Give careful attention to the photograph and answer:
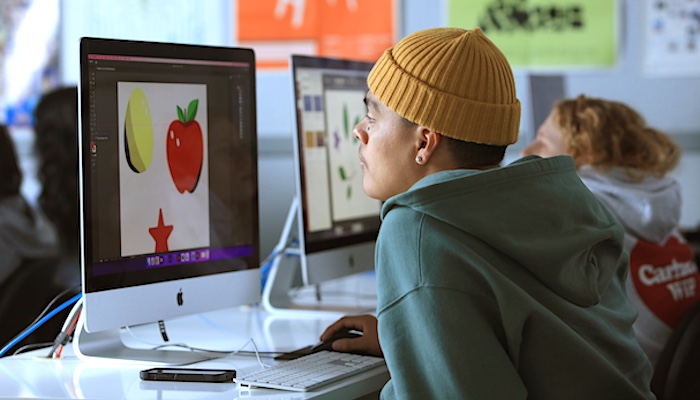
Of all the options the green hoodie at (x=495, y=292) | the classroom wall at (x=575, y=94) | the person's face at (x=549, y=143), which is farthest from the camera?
the classroom wall at (x=575, y=94)

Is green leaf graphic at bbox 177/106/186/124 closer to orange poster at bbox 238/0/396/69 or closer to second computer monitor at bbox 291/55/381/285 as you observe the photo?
second computer monitor at bbox 291/55/381/285

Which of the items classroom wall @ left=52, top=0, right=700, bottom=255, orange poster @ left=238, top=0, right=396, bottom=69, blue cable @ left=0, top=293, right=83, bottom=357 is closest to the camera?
blue cable @ left=0, top=293, right=83, bottom=357

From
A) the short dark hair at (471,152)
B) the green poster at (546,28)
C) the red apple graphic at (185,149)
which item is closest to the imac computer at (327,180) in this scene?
the red apple graphic at (185,149)

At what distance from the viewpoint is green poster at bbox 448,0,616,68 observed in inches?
143

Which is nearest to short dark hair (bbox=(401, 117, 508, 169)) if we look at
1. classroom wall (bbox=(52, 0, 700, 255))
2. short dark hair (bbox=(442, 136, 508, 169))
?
short dark hair (bbox=(442, 136, 508, 169))

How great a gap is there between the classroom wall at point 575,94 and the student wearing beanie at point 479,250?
2.09 metres

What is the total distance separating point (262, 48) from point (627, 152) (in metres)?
1.99

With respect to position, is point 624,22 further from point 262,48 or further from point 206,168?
point 206,168

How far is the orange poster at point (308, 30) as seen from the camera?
381cm

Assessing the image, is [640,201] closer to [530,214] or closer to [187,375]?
[530,214]

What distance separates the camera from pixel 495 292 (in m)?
1.14

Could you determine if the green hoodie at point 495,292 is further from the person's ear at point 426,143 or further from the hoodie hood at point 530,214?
the person's ear at point 426,143

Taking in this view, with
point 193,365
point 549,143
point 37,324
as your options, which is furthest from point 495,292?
point 549,143

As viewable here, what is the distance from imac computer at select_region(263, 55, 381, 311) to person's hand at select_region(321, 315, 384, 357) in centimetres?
37
